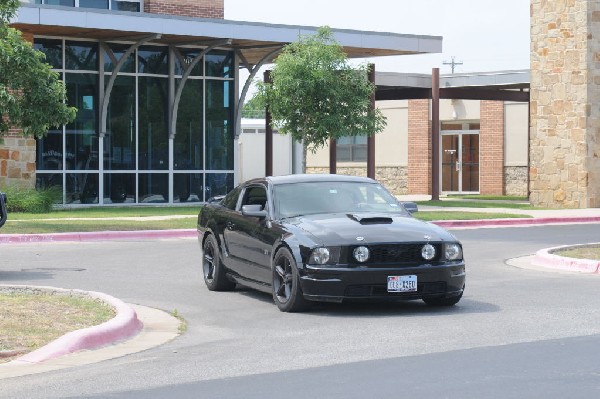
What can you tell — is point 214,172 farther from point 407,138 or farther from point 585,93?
point 407,138

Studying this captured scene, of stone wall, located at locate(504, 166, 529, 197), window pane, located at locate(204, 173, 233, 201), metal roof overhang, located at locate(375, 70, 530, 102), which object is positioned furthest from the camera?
stone wall, located at locate(504, 166, 529, 197)

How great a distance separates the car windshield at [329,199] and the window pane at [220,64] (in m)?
26.7

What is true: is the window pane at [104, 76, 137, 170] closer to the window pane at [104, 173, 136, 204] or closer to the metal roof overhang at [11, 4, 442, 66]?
the window pane at [104, 173, 136, 204]

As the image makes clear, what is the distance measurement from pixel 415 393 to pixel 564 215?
27062 millimetres

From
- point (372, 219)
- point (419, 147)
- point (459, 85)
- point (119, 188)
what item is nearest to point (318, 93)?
point (119, 188)

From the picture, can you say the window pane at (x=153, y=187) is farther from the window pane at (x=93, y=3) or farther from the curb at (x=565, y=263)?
the curb at (x=565, y=263)

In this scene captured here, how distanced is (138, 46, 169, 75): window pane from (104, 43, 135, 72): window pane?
293mm

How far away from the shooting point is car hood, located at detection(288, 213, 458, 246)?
1285cm

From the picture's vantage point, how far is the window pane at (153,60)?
129 feet

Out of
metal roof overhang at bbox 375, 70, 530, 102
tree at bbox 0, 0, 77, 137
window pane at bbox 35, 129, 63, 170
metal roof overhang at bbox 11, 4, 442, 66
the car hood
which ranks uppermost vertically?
metal roof overhang at bbox 11, 4, 442, 66

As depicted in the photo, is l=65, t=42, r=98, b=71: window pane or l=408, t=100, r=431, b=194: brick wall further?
l=408, t=100, r=431, b=194: brick wall

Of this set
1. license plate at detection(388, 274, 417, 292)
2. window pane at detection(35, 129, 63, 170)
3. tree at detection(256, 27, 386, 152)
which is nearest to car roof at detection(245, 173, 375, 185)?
license plate at detection(388, 274, 417, 292)

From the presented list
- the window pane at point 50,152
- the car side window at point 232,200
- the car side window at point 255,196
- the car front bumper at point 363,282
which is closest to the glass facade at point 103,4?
the window pane at point 50,152

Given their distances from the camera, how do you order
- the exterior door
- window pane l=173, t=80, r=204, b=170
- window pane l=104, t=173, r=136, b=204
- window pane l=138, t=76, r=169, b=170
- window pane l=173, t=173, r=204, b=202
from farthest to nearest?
the exterior door → window pane l=173, t=80, r=204, b=170 → window pane l=173, t=173, r=204, b=202 → window pane l=138, t=76, r=169, b=170 → window pane l=104, t=173, r=136, b=204
